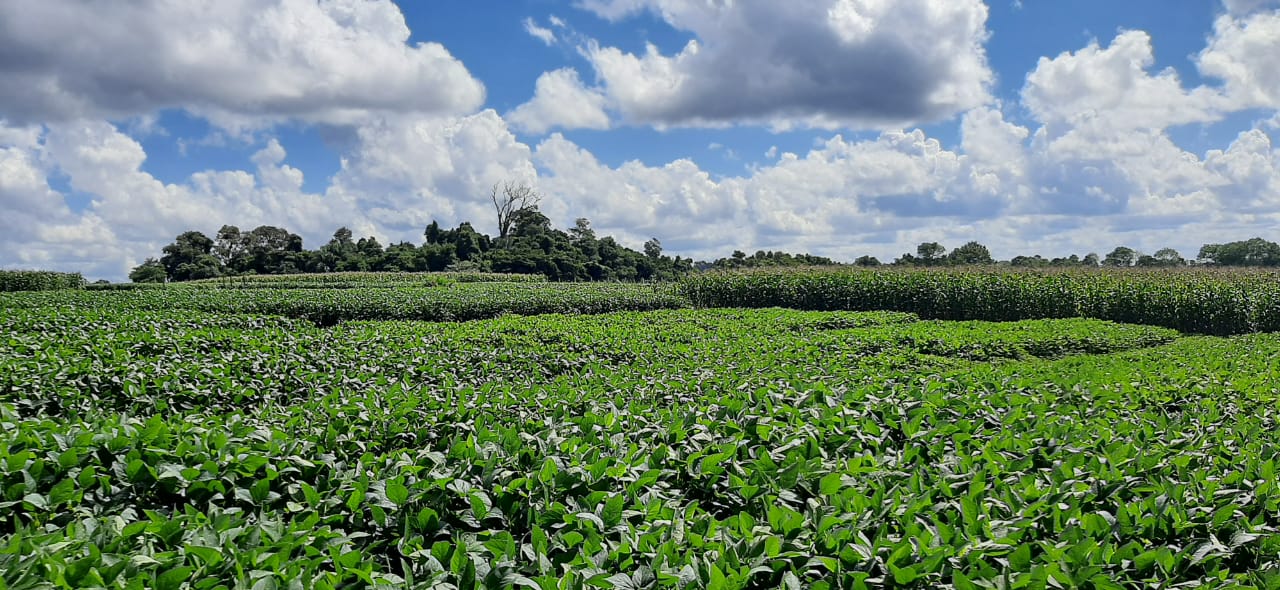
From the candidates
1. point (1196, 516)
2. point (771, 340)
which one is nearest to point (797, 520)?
point (1196, 516)

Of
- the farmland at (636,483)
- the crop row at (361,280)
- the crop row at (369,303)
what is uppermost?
the crop row at (361,280)

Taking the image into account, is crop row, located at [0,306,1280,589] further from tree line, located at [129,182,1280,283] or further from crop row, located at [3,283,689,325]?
tree line, located at [129,182,1280,283]

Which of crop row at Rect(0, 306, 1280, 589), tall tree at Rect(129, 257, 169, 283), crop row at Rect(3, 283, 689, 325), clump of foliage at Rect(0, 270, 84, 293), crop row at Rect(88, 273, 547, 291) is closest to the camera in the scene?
crop row at Rect(0, 306, 1280, 589)

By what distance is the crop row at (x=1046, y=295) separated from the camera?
18.1 meters

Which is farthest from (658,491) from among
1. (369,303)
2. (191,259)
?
(191,259)

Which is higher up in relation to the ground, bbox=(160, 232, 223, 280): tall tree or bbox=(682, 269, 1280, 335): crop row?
bbox=(160, 232, 223, 280): tall tree

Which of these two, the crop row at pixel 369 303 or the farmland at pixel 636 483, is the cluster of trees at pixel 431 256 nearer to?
the crop row at pixel 369 303

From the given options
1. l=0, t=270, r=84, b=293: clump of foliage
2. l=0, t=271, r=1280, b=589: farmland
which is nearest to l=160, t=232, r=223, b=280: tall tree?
l=0, t=270, r=84, b=293: clump of foliage

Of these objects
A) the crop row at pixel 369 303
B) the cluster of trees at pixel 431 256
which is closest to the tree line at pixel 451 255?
the cluster of trees at pixel 431 256

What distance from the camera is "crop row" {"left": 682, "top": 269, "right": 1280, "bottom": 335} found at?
59.3 feet

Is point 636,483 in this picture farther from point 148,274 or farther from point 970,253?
point 148,274

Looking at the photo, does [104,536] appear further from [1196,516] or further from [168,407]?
[168,407]

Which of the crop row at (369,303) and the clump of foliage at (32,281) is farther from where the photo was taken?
the clump of foliage at (32,281)

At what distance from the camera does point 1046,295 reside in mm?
20047
